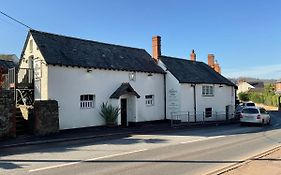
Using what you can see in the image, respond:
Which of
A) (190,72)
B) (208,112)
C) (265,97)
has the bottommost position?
(208,112)

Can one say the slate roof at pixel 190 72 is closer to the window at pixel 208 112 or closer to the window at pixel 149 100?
the window at pixel 208 112

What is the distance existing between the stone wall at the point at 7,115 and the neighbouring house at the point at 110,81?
3513 millimetres

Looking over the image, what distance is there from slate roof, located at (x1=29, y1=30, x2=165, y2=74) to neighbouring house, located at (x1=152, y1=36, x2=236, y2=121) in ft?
4.54

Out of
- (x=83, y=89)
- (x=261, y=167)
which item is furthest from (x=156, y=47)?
(x=261, y=167)

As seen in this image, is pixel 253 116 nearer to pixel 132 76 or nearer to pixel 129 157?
pixel 132 76

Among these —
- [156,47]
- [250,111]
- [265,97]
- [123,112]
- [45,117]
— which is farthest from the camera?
[265,97]

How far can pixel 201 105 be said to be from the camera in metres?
A: 33.8

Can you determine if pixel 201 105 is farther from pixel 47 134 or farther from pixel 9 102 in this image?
pixel 9 102

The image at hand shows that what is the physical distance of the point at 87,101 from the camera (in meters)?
24.4

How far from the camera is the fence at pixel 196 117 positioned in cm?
3116

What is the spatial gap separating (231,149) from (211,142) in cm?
269

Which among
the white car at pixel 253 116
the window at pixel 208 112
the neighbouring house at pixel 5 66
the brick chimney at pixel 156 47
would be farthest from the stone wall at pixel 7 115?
the window at pixel 208 112

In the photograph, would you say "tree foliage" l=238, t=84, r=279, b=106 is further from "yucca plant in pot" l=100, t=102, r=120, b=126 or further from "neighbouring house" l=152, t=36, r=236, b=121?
"yucca plant in pot" l=100, t=102, r=120, b=126

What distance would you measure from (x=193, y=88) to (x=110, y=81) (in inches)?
385
